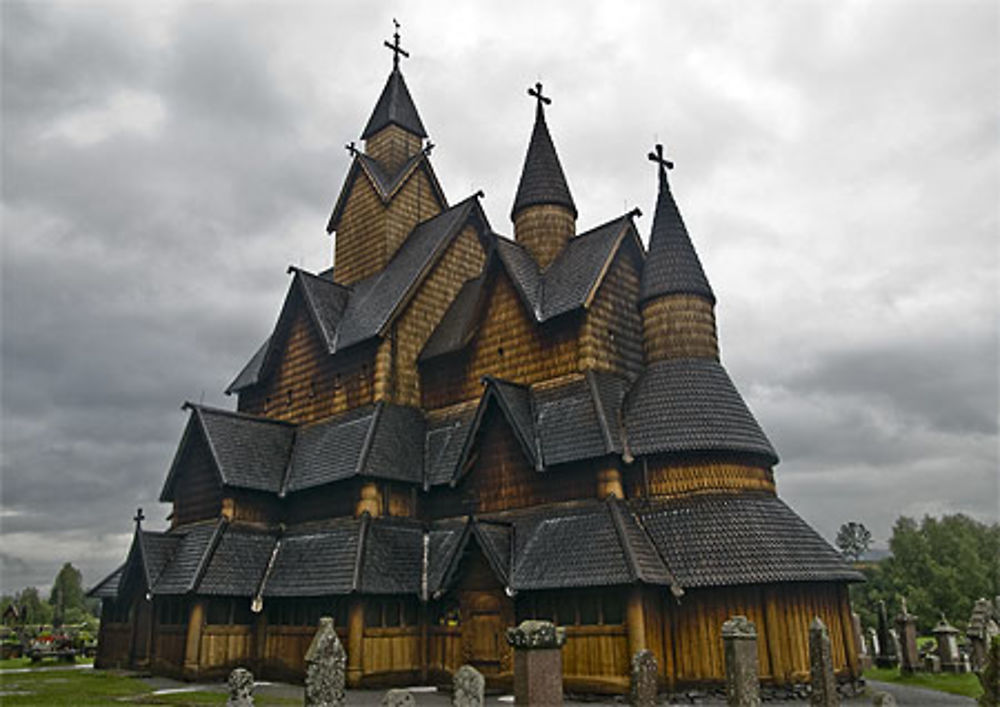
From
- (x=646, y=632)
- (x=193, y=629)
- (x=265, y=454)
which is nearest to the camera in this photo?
(x=646, y=632)

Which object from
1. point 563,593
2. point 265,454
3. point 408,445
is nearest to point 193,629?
point 265,454

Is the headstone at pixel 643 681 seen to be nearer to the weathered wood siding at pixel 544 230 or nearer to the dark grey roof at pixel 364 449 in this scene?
the dark grey roof at pixel 364 449

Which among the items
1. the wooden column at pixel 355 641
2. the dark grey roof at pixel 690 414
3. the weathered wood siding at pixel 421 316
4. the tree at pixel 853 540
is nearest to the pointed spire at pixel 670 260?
the dark grey roof at pixel 690 414

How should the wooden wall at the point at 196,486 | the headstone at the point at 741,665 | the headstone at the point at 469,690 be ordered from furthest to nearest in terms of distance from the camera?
the wooden wall at the point at 196,486
the headstone at the point at 741,665
the headstone at the point at 469,690

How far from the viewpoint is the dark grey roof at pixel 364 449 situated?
2441 cm

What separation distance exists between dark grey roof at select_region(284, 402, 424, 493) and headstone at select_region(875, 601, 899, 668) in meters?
18.6

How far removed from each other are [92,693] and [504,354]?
14.7m

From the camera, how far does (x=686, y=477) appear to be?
66.3 ft

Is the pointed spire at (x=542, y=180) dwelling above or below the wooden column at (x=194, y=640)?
above

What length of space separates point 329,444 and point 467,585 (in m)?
7.76

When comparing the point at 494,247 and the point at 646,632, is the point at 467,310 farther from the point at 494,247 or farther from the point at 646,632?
the point at 646,632

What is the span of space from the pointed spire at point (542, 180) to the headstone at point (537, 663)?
21.5m

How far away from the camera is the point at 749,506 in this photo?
19.5 metres

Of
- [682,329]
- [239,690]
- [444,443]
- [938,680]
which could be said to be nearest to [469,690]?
[239,690]
